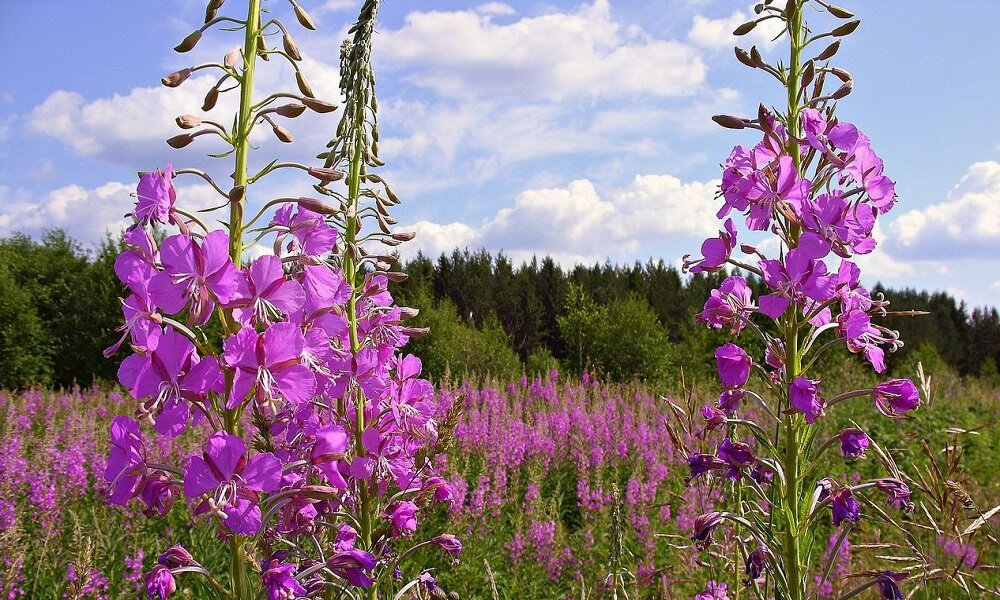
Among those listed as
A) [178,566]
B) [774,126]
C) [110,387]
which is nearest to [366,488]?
[178,566]

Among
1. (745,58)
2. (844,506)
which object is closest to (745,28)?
(745,58)

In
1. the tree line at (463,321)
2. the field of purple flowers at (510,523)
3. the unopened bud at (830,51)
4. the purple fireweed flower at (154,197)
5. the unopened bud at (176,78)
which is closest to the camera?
the purple fireweed flower at (154,197)

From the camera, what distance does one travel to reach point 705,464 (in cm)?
185

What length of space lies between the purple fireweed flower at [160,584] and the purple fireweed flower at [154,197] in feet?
2.50

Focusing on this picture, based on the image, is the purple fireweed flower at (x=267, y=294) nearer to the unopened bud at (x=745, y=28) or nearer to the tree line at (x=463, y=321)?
the unopened bud at (x=745, y=28)

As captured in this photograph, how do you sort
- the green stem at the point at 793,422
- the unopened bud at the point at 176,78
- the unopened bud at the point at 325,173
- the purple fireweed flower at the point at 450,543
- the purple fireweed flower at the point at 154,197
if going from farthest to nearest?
the purple fireweed flower at the point at 450,543, the green stem at the point at 793,422, the unopened bud at the point at 325,173, the unopened bud at the point at 176,78, the purple fireweed flower at the point at 154,197

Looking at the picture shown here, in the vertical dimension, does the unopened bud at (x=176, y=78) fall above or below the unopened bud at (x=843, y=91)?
below

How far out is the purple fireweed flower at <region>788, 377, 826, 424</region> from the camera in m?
1.65

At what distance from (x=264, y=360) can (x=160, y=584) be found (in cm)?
53

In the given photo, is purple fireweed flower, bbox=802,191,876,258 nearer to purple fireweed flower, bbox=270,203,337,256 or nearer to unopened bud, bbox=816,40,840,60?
unopened bud, bbox=816,40,840,60

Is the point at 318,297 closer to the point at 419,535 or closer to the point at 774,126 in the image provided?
the point at 774,126

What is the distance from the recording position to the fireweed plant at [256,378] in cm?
138

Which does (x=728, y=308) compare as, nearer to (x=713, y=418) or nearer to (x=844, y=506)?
(x=713, y=418)

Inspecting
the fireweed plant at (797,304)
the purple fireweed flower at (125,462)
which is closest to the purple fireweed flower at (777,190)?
the fireweed plant at (797,304)
